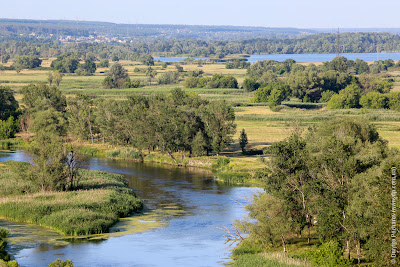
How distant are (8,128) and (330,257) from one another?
7599 cm

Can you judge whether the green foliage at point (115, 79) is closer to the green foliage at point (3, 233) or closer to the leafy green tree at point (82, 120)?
the leafy green tree at point (82, 120)

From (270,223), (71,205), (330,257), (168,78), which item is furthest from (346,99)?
(330,257)

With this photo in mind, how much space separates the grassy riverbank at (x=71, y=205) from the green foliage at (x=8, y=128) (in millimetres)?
37819

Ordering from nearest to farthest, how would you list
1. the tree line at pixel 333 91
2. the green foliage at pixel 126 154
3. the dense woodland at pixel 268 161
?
the dense woodland at pixel 268 161 < the green foliage at pixel 126 154 < the tree line at pixel 333 91

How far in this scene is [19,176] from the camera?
57.8 meters

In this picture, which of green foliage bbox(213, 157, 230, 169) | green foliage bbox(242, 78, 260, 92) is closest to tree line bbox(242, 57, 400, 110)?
green foliage bbox(242, 78, 260, 92)

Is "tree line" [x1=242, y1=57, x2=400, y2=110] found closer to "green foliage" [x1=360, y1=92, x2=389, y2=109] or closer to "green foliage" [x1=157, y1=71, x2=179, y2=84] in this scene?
"green foliage" [x1=360, y1=92, x2=389, y2=109]

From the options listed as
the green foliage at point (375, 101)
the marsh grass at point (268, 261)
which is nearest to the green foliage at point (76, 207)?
the marsh grass at point (268, 261)

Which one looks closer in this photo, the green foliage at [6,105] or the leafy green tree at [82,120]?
the leafy green tree at [82,120]

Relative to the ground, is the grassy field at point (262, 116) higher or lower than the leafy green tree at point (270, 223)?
lower

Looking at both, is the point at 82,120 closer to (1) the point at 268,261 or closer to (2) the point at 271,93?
(2) the point at 271,93

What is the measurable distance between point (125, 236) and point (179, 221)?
6.39 metres

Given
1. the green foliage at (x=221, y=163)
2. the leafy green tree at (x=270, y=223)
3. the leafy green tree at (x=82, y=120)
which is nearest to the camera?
the leafy green tree at (x=270, y=223)

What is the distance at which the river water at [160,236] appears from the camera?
40.3 metres
